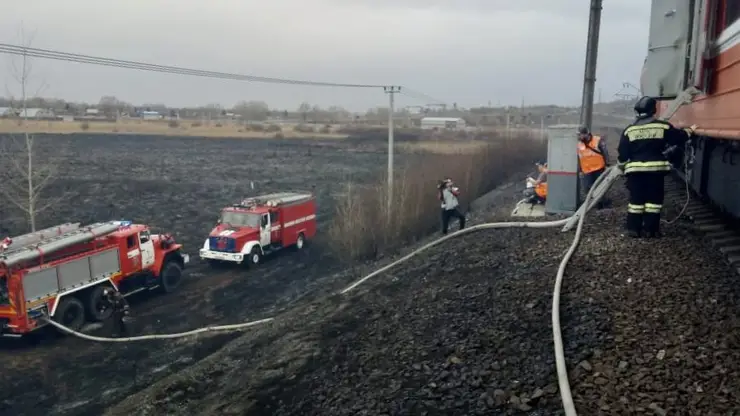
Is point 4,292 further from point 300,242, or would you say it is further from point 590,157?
point 590,157

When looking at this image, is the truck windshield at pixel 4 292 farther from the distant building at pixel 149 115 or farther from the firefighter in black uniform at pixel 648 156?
the distant building at pixel 149 115

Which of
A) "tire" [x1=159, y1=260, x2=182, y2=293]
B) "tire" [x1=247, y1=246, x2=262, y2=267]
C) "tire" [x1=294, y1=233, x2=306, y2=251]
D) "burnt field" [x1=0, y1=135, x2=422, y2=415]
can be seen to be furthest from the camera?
"tire" [x1=294, y1=233, x2=306, y2=251]

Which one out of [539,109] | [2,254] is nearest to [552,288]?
[2,254]

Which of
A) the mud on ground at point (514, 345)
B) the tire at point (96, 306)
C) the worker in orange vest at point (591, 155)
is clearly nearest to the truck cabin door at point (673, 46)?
the mud on ground at point (514, 345)

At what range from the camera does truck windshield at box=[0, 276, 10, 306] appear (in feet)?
42.0

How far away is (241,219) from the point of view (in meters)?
20.7

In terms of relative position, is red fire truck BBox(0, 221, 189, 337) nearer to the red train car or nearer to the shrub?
the red train car

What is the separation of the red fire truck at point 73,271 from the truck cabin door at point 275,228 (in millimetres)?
4346

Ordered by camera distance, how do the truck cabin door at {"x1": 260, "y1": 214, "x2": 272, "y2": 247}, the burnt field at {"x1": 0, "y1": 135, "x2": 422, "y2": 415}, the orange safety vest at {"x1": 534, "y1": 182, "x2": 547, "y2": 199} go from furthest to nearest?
the truck cabin door at {"x1": 260, "y1": 214, "x2": 272, "y2": 247}
the orange safety vest at {"x1": 534, "y1": 182, "x2": 547, "y2": 199}
the burnt field at {"x1": 0, "y1": 135, "x2": 422, "y2": 415}

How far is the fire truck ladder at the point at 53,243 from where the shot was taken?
12834 millimetres

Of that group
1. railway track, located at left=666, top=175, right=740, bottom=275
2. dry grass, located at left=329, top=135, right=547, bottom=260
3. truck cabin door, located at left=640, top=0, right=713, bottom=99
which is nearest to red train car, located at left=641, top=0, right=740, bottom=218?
truck cabin door, located at left=640, top=0, right=713, bottom=99

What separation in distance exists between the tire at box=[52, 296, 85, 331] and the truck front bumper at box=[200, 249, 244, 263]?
579cm

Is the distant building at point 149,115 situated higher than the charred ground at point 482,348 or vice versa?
the distant building at point 149,115

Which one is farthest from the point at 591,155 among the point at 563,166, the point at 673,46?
the point at 673,46
